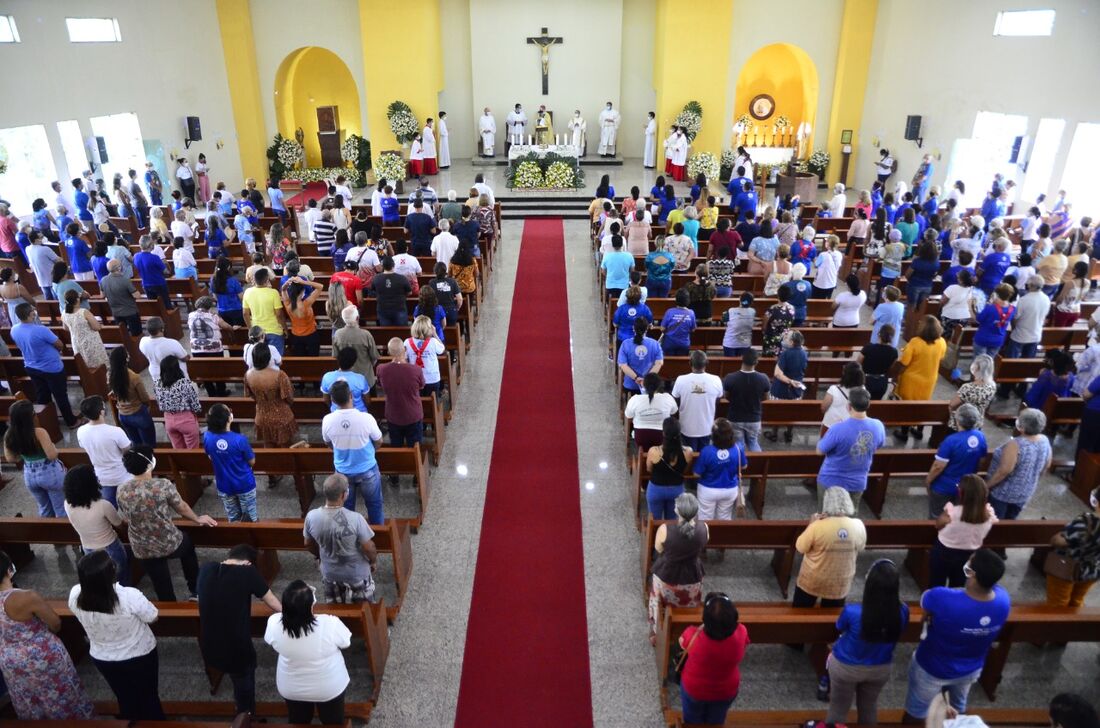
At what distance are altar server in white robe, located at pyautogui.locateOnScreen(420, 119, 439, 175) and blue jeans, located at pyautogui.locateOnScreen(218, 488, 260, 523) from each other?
15.9 m

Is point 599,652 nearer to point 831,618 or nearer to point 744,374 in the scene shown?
point 831,618

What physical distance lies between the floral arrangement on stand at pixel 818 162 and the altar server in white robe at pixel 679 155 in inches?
147

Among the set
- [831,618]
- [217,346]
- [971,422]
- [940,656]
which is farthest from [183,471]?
[971,422]

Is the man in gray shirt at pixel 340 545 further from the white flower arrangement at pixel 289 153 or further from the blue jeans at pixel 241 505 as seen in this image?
the white flower arrangement at pixel 289 153

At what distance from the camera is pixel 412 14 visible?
19.2 m

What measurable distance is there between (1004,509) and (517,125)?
18.1 meters

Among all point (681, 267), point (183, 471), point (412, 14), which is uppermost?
point (412, 14)

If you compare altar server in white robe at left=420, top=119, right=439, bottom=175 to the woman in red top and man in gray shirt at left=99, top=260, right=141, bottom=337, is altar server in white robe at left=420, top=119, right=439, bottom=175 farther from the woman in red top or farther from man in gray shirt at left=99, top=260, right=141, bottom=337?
the woman in red top

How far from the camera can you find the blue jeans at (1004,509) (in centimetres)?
568

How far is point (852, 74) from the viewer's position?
1956cm

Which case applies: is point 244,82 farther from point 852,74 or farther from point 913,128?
point 913,128

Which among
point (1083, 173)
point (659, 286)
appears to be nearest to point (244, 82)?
point (659, 286)

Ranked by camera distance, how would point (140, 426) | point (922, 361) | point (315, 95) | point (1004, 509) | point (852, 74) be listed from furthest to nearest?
→ 1. point (315, 95)
2. point (852, 74)
3. point (922, 361)
4. point (140, 426)
5. point (1004, 509)

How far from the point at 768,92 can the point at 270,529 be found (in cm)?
2191
